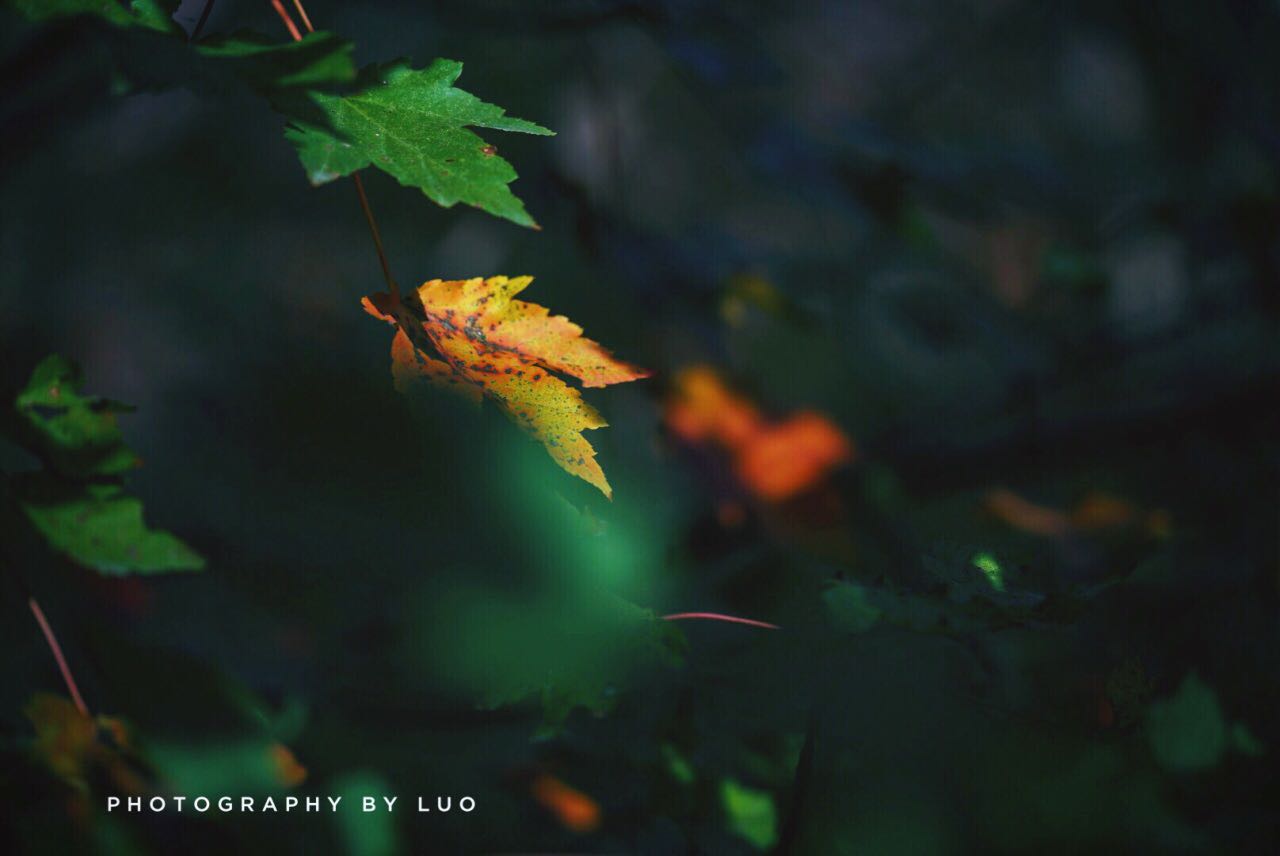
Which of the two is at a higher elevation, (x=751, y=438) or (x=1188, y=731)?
(x=751, y=438)

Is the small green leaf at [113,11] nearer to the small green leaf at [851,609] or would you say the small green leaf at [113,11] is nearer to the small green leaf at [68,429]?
the small green leaf at [68,429]

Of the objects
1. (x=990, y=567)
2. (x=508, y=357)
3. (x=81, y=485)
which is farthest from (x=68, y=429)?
(x=990, y=567)

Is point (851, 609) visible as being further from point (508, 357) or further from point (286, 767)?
point (286, 767)

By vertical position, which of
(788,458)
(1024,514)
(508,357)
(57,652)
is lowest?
(57,652)

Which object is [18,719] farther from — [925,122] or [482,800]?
[925,122]

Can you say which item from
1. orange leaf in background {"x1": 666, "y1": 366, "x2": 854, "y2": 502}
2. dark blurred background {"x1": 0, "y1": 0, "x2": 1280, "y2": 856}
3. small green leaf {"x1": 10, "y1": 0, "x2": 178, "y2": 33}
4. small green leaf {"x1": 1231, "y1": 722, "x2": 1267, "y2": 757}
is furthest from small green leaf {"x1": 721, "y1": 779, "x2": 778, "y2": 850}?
orange leaf in background {"x1": 666, "y1": 366, "x2": 854, "y2": 502}

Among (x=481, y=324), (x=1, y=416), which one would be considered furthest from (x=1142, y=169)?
(x=1, y=416)
